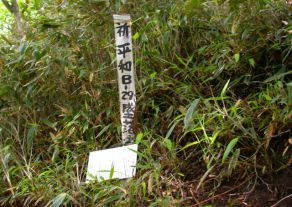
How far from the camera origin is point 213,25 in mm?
1757

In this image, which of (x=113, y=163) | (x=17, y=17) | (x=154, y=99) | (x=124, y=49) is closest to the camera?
(x=113, y=163)

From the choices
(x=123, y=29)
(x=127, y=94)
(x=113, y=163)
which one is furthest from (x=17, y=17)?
(x=113, y=163)

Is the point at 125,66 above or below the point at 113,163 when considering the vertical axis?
above

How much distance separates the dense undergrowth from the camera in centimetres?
138

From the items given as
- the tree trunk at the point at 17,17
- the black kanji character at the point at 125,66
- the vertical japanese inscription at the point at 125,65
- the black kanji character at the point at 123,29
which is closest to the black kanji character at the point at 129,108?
the vertical japanese inscription at the point at 125,65

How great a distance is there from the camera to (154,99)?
178 centimetres

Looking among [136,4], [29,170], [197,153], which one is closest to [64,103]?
[29,170]

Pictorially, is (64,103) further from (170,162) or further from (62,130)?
(170,162)

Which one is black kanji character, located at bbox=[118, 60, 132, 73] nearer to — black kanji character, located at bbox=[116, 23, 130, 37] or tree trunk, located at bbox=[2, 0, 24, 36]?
black kanji character, located at bbox=[116, 23, 130, 37]

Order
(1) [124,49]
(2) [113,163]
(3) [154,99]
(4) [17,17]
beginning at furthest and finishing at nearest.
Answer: (4) [17,17] → (3) [154,99] → (1) [124,49] → (2) [113,163]

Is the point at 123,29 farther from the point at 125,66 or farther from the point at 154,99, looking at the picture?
the point at 154,99

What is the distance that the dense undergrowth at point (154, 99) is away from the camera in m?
1.38

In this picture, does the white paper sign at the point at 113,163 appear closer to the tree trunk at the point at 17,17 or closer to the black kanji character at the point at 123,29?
the black kanji character at the point at 123,29

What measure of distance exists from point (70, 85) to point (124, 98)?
0.41 m
